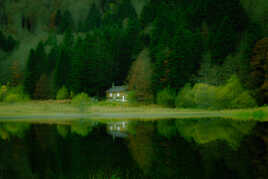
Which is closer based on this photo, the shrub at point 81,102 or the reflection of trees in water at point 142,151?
the reflection of trees in water at point 142,151

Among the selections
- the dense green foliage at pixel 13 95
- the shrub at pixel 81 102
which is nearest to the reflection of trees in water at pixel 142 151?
the shrub at pixel 81 102

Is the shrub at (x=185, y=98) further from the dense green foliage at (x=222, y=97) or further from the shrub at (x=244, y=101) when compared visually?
the shrub at (x=244, y=101)

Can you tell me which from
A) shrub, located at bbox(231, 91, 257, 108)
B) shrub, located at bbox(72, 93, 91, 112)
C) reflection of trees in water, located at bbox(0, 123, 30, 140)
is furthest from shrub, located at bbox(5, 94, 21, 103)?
shrub, located at bbox(231, 91, 257, 108)

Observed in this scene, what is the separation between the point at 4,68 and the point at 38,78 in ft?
140

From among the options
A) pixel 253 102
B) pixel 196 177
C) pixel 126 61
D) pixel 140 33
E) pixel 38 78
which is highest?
pixel 140 33

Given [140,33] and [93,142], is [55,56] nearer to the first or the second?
[140,33]

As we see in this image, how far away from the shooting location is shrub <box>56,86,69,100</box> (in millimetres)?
85956

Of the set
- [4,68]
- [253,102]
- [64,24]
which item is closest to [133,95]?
[253,102]

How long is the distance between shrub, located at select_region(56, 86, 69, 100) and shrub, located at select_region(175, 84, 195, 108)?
38.2 meters

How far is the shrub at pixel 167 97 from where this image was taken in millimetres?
64938

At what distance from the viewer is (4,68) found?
130750 millimetres

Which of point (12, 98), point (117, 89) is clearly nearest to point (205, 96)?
point (117, 89)

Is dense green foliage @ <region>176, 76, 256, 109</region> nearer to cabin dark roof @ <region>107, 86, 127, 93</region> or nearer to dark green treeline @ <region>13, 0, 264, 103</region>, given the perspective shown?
dark green treeline @ <region>13, 0, 264, 103</region>

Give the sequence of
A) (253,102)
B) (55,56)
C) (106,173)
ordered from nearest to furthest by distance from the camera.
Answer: (106,173) → (253,102) → (55,56)
